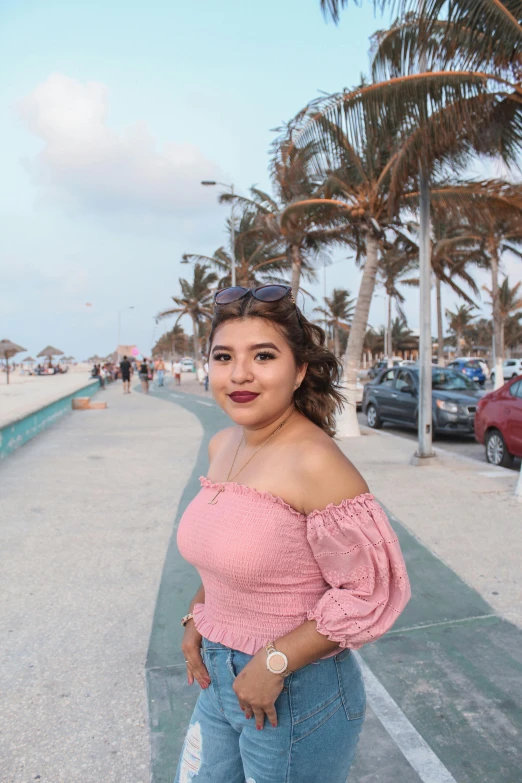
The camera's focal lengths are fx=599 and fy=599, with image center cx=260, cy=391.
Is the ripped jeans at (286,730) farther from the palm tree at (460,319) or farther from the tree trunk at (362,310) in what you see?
the palm tree at (460,319)

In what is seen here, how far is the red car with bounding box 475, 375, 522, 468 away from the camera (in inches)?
337

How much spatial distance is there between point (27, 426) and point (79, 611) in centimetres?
823

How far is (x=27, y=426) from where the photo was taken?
1140cm

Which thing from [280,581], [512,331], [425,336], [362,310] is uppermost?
[512,331]

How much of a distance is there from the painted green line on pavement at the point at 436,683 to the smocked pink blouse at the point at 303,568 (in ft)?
4.34

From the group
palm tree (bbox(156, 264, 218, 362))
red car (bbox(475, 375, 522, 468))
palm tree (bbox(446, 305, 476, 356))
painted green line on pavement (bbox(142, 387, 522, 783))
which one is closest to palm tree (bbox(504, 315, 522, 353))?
palm tree (bbox(446, 305, 476, 356))

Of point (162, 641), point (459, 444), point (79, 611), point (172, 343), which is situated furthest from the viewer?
point (172, 343)

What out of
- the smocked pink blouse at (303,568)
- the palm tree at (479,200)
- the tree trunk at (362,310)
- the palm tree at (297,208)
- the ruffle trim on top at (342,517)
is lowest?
the smocked pink blouse at (303,568)

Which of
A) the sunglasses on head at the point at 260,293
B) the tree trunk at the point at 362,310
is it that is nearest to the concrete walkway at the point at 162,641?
the sunglasses on head at the point at 260,293

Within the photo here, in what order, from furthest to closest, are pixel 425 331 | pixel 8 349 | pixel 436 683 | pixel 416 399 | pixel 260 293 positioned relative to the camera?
pixel 8 349 < pixel 416 399 < pixel 425 331 < pixel 436 683 < pixel 260 293

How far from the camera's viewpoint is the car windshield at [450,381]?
13312mm

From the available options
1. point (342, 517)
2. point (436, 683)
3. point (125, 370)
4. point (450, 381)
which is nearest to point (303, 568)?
point (342, 517)

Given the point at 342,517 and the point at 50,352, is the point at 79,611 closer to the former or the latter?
the point at 342,517

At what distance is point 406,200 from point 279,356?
10891 millimetres
